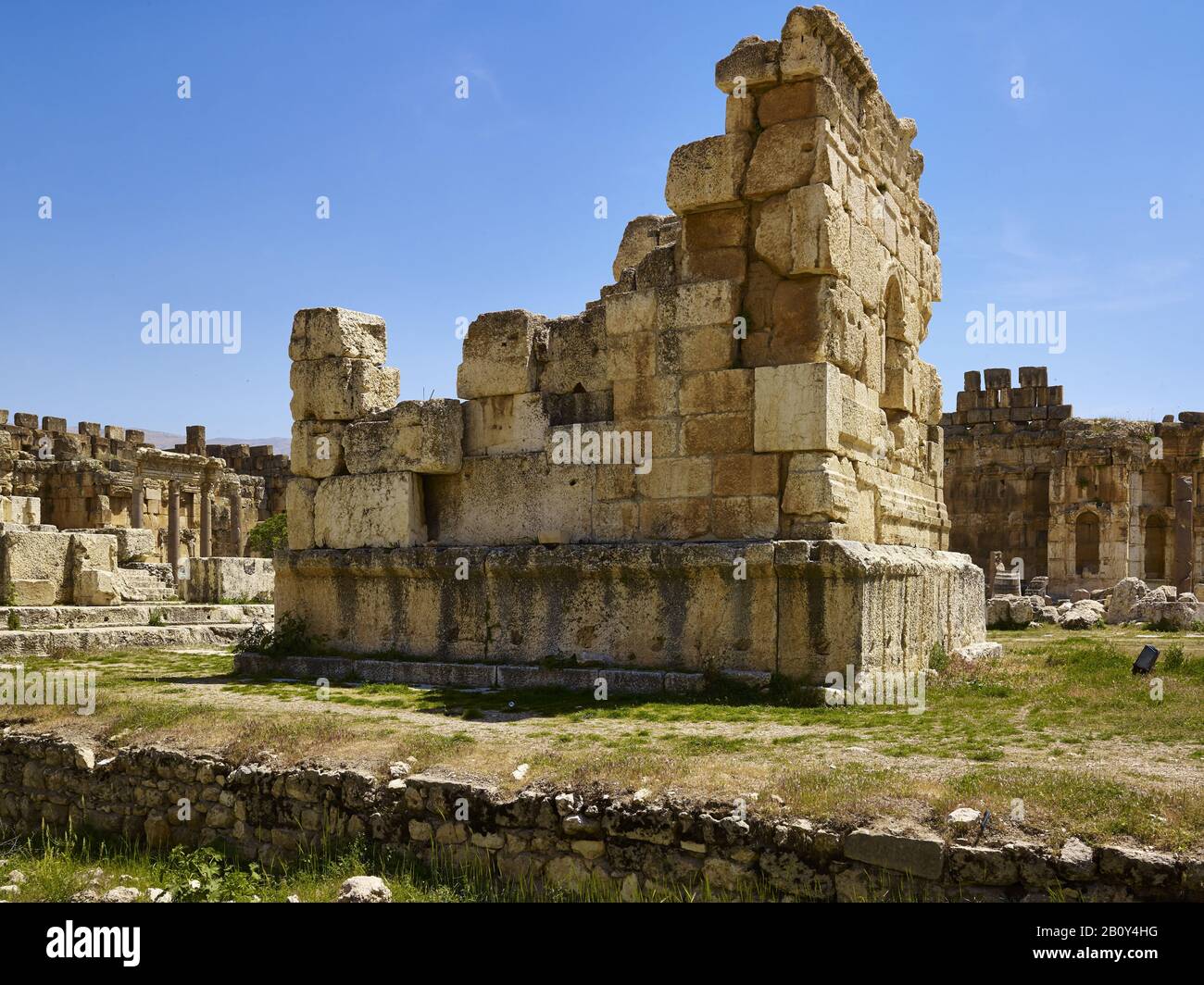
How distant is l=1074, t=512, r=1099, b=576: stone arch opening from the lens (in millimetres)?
26844

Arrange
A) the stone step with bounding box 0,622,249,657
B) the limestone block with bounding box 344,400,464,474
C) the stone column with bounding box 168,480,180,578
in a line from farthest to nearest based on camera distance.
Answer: the stone column with bounding box 168,480,180,578, the stone step with bounding box 0,622,249,657, the limestone block with bounding box 344,400,464,474

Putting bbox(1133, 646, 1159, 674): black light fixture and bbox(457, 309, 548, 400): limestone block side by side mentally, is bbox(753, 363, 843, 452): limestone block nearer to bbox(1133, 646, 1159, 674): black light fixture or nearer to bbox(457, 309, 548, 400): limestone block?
bbox(457, 309, 548, 400): limestone block

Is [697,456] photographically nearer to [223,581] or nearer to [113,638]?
[113,638]

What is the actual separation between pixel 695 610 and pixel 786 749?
2.37m

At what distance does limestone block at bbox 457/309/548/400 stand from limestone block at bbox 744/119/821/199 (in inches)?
94.0

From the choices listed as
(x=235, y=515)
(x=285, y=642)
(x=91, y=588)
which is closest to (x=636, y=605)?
(x=285, y=642)

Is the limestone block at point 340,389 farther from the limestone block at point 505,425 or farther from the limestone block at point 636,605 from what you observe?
the limestone block at point 636,605

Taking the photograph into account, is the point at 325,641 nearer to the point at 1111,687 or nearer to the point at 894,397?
the point at 894,397

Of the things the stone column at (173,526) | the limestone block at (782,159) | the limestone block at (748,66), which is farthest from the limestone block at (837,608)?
the stone column at (173,526)

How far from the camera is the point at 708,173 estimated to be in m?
8.91

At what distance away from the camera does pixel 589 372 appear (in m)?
9.62

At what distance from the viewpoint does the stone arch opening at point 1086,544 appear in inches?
1057

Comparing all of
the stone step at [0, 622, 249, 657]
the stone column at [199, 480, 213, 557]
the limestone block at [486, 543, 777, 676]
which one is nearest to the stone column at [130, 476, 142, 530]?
the stone column at [199, 480, 213, 557]

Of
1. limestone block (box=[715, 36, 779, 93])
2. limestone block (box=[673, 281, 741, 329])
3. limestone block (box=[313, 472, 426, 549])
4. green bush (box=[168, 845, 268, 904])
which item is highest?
limestone block (box=[715, 36, 779, 93])
